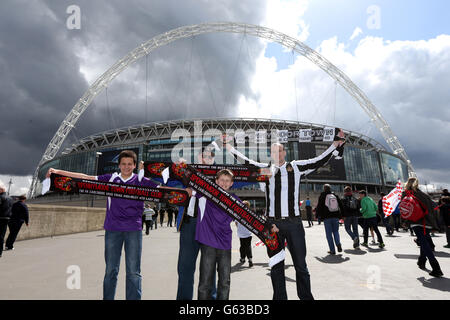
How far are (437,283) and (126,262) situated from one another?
518 centimetres

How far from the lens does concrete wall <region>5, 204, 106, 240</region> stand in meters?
11.4

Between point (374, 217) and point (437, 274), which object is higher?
point (374, 217)

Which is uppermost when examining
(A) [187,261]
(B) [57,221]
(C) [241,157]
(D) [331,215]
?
(C) [241,157]

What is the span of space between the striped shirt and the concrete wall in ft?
39.5

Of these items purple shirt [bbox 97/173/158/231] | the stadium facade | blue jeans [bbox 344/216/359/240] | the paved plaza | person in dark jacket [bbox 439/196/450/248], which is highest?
the stadium facade

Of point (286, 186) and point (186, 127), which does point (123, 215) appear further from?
point (186, 127)

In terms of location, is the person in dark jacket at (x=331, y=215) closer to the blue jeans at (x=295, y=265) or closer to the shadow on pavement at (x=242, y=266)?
the shadow on pavement at (x=242, y=266)

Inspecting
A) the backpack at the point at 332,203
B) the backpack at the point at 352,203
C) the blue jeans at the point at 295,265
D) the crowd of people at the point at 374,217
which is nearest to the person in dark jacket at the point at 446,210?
the crowd of people at the point at 374,217

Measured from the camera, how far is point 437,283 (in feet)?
13.4

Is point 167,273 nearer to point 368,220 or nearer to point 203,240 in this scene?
point 203,240

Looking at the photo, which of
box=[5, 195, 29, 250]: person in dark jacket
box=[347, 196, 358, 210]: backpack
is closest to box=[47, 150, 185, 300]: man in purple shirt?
box=[5, 195, 29, 250]: person in dark jacket

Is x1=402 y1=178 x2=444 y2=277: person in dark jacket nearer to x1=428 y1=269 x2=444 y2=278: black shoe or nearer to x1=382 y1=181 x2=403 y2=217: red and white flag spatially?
x1=428 y1=269 x2=444 y2=278: black shoe

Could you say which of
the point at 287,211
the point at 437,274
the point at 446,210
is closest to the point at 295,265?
the point at 287,211

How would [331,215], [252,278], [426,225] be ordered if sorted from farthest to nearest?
[331,215], [426,225], [252,278]
